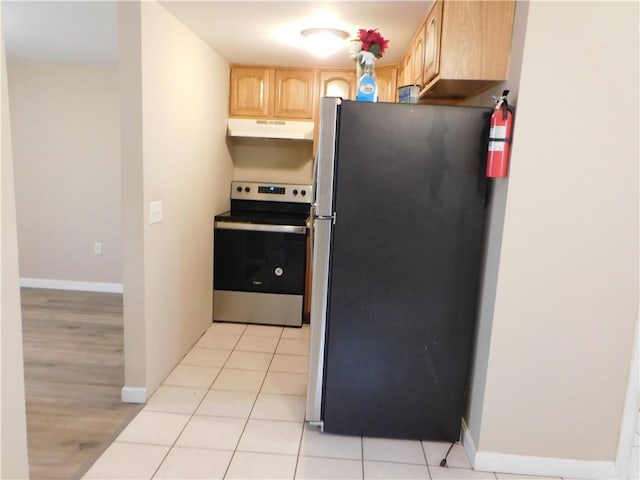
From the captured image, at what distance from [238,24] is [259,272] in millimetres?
1906

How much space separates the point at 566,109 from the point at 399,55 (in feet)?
6.00

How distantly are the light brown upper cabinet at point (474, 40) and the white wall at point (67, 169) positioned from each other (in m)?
3.41

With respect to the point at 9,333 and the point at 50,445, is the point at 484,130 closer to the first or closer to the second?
the point at 9,333

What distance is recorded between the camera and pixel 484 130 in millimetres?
2008

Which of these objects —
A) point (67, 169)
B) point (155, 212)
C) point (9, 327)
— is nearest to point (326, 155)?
point (155, 212)

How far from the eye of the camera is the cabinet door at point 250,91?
385cm

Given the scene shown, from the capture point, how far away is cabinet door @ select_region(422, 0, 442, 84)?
83.4 inches

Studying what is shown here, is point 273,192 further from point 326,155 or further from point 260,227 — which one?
point 326,155

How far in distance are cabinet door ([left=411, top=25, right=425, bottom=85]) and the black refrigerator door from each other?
0.73 meters

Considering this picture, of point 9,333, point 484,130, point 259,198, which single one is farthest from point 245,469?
point 259,198

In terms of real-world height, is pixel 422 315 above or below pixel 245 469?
above

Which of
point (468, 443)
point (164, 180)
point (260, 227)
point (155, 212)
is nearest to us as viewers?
point (468, 443)

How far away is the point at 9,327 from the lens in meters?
1.15

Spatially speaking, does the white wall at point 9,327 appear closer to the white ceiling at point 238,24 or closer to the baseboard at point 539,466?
the white ceiling at point 238,24
